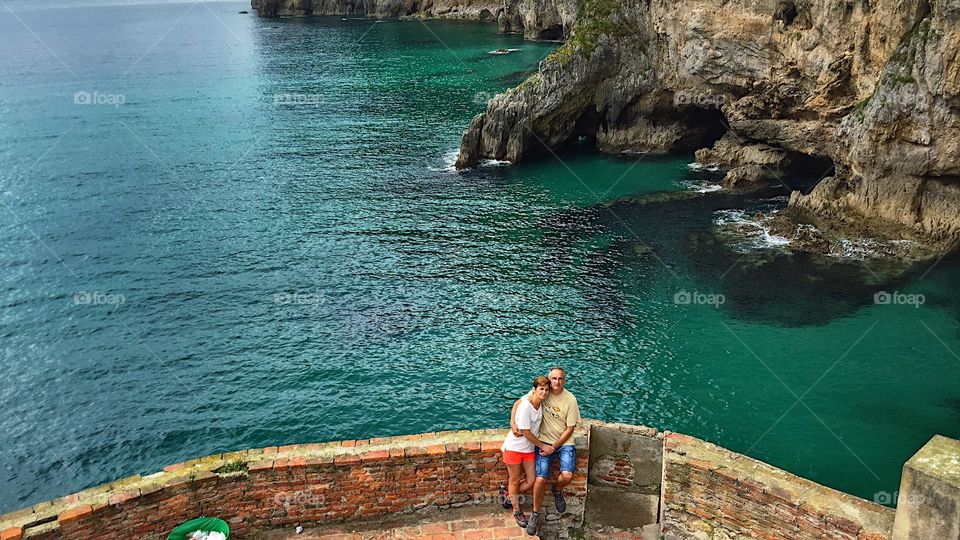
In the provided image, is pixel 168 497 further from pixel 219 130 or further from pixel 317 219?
pixel 219 130

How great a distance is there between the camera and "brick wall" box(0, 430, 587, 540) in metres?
11.7

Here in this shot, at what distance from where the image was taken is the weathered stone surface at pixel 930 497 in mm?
9430

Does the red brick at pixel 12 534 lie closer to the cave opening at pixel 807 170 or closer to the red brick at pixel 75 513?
the red brick at pixel 75 513

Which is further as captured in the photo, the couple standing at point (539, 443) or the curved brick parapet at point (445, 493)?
the couple standing at point (539, 443)

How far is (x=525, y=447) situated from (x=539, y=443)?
245 millimetres

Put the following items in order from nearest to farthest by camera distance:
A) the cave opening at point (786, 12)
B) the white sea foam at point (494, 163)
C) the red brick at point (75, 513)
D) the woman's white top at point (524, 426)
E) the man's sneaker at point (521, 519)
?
the red brick at point (75, 513) < the woman's white top at point (524, 426) < the man's sneaker at point (521, 519) < the cave opening at point (786, 12) < the white sea foam at point (494, 163)

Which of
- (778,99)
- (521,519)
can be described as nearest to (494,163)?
(778,99)

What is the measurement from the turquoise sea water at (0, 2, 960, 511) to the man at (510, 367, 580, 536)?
1178 cm

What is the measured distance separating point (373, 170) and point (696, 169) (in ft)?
71.7

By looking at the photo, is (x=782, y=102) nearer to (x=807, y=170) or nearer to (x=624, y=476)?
(x=807, y=170)

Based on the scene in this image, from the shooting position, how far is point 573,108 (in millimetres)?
52688

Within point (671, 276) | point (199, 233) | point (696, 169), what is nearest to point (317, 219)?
point (199, 233)

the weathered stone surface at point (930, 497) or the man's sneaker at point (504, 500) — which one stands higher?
the weathered stone surface at point (930, 497)

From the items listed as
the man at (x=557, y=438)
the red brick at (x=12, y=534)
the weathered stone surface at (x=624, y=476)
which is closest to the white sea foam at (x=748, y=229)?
the weathered stone surface at (x=624, y=476)
